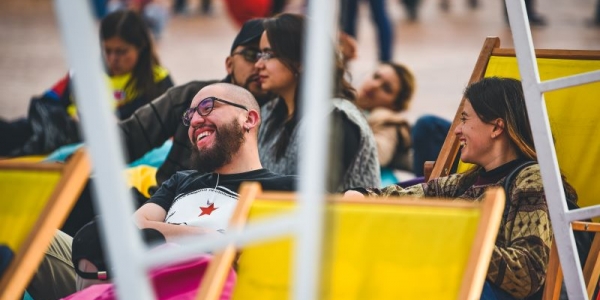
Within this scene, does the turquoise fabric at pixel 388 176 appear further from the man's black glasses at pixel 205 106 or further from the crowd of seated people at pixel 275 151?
the man's black glasses at pixel 205 106

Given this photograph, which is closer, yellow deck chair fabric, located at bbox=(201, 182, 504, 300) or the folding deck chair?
yellow deck chair fabric, located at bbox=(201, 182, 504, 300)

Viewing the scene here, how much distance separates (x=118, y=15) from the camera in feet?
17.9

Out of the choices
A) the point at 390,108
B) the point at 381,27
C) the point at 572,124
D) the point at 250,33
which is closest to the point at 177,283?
the point at 572,124

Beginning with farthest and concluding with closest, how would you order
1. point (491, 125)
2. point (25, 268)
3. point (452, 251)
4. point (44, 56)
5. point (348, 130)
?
point (44, 56) → point (348, 130) → point (491, 125) → point (452, 251) → point (25, 268)

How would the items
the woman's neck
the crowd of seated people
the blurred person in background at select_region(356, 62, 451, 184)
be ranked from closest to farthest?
1. the crowd of seated people
2. the woman's neck
3. the blurred person in background at select_region(356, 62, 451, 184)

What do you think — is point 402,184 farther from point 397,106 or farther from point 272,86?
point 397,106

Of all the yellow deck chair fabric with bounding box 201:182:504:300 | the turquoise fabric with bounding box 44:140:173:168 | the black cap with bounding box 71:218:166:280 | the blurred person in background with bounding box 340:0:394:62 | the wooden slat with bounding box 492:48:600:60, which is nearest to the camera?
the yellow deck chair fabric with bounding box 201:182:504:300

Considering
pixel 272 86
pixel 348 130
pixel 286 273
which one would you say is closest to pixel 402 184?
pixel 348 130

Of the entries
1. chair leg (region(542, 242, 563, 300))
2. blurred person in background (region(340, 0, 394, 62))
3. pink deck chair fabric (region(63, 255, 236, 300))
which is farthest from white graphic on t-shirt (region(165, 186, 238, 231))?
blurred person in background (region(340, 0, 394, 62))

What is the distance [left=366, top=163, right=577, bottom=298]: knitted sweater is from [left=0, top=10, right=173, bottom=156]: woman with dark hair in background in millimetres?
2532

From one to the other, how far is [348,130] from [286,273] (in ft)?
5.51

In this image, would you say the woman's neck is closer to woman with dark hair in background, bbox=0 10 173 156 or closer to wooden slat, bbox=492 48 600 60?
wooden slat, bbox=492 48 600 60

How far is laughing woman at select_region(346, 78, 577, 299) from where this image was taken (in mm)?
2891

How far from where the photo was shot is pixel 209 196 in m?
3.38
